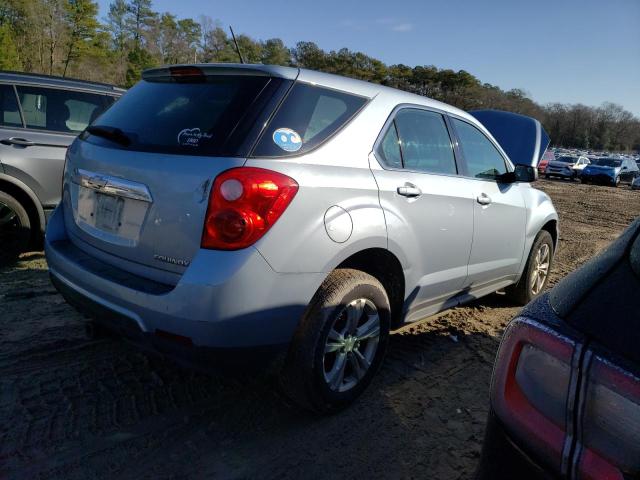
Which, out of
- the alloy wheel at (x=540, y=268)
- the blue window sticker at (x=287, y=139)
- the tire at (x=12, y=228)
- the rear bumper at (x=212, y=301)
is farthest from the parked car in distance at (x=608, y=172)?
the rear bumper at (x=212, y=301)

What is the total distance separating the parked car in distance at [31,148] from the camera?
4637 millimetres

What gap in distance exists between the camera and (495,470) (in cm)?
126

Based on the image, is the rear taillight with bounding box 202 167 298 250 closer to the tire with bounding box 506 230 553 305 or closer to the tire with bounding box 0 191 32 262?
the tire with bounding box 506 230 553 305

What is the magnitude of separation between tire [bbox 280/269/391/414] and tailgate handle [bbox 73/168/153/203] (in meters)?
0.96

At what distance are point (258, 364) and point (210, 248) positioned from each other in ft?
1.91

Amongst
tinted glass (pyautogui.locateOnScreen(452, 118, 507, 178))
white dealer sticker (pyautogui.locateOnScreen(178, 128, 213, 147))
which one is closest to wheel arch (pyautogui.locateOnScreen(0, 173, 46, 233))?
white dealer sticker (pyautogui.locateOnScreen(178, 128, 213, 147))

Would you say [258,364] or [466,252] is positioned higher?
[466,252]

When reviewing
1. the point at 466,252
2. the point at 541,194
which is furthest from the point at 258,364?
the point at 541,194

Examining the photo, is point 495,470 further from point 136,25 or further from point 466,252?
point 136,25

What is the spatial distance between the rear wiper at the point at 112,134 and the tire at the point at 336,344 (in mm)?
1278

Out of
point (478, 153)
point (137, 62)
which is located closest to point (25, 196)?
point (478, 153)

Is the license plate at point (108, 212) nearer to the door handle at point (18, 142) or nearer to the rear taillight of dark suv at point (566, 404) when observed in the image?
the rear taillight of dark suv at point (566, 404)

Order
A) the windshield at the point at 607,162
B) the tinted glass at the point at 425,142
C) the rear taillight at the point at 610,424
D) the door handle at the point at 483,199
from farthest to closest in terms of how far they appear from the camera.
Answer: the windshield at the point at 607,162 → the door handle at the point at 483,199 → the tinted glass at the point at 425,142 → the rear taillight at the point at 610,424

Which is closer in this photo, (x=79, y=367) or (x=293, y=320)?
(x=293, y=320)
